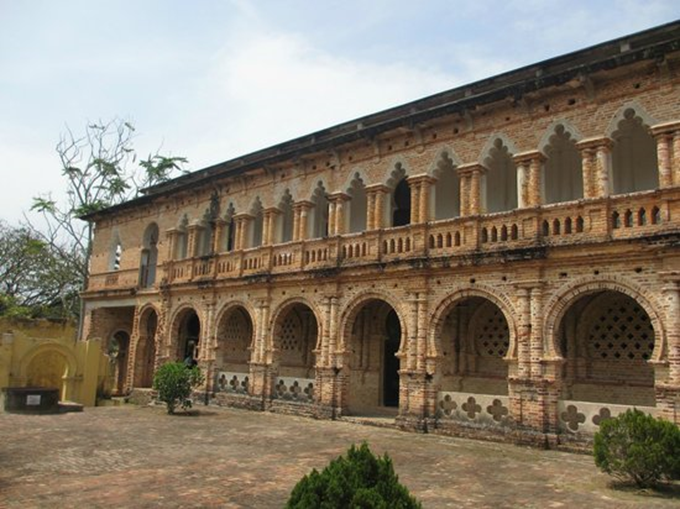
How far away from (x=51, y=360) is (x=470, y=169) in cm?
1402

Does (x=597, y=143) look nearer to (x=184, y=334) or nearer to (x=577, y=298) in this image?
(x=577, y=298)

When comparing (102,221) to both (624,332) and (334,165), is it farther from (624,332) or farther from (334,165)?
(624,332)

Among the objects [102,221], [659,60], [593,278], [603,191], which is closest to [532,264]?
[593,278]

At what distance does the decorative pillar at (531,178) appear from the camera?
12.7m

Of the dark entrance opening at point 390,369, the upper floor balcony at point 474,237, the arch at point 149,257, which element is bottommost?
the dark entrance opening at point 390,369

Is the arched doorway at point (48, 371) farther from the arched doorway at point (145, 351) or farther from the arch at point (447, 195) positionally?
the arch at point (447, 195)

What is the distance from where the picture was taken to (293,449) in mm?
10906

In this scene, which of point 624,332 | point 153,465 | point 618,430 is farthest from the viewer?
point 624,332

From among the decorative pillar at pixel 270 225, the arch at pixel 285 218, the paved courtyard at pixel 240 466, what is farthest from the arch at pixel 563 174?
the decorative pillar at pixel 270 225

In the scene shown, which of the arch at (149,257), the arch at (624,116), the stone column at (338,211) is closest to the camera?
the arch at (624,116)

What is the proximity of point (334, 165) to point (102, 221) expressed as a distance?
13589 millimetres

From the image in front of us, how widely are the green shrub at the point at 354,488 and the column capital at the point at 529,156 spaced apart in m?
Result: 9.72

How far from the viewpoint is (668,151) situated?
1107cm

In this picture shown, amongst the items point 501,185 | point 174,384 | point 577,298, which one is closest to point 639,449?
point 577,298
